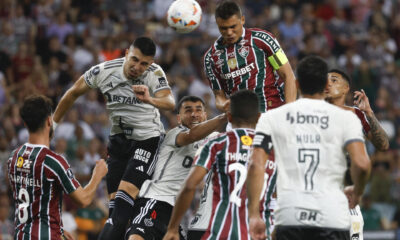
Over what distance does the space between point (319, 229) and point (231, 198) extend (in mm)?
957

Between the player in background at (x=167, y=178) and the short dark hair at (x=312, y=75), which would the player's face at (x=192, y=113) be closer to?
the player in background at (x=167, y=178)

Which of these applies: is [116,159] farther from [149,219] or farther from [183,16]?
[183,16]

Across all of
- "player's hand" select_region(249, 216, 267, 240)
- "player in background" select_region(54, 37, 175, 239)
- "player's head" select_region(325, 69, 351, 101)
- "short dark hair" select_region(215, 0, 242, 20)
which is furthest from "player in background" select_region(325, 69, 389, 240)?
"player's hand" select_region(249, 216, 267, 240)

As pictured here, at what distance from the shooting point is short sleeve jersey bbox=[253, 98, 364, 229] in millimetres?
6164

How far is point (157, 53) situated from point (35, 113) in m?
11.1

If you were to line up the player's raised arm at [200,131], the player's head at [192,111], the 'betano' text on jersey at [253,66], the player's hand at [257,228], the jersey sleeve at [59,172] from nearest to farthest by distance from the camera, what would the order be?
1. the player's hand at [257,228]
2. the jersey sleeve at [59,172]
3. the player's raised arm at [200,131]
4. the 'betano' text on jersey at [253,66]
5. the player's head at [192,111]

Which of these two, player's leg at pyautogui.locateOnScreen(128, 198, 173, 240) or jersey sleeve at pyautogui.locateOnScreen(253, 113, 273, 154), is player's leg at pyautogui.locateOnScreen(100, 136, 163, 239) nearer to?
player's leg at pyautogui.locateOnScreen(128, 198, 173, 240)

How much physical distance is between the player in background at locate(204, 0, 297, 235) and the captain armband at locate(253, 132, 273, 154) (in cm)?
244

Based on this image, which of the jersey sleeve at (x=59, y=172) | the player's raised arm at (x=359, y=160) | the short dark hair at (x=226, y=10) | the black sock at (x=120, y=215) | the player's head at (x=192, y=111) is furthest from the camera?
the player's head at (x=192, y=111)

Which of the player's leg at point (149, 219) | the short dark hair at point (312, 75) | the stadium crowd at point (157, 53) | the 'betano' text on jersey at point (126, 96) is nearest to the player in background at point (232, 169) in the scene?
the short dark hair at point (312, 75)

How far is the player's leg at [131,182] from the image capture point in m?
9.09

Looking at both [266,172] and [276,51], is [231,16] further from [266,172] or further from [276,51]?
[266,172]

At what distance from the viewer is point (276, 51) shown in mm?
8898

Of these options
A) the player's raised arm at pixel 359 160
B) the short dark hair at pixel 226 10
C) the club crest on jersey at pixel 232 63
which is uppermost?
the short dark hair at pixel 226 10
